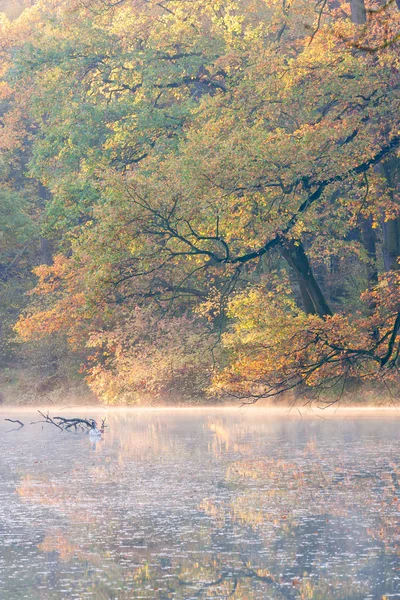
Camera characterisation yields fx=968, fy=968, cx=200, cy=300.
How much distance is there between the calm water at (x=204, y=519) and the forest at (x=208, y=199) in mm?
2392

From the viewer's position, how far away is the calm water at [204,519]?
Answer: 8445 millimetres

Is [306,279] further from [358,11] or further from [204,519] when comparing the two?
[204,519]

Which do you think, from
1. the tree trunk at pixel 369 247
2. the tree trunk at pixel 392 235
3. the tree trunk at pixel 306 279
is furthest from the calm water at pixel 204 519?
the tree trunk at pixel 369 247

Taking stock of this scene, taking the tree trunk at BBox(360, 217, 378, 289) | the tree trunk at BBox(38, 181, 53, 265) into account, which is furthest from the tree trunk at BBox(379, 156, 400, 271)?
the tree trunk at BBox(38, 181, 53, 265)

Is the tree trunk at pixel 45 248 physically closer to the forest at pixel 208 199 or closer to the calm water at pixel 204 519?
the forest at pixel 208 199

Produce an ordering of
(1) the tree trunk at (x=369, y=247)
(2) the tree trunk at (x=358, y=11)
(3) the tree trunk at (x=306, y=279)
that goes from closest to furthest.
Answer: (2) the tree trunk at (x=358, y=11), (3) the tree trunk at (x=306, y=279), (1) the tree trunk at (x=369, y=247)

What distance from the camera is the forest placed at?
22469 mm

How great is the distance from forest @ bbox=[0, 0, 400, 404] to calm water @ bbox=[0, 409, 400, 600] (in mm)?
2392

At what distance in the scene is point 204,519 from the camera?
38.7 feet

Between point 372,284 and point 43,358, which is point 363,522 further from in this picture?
point 43,358

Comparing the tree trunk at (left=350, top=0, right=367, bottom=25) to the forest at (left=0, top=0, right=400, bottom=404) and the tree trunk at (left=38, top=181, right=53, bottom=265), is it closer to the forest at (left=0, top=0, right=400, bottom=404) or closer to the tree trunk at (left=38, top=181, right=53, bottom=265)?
the forest at (left=0, top=0, right=400, bottom=404)

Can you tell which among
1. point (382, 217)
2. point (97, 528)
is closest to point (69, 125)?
point (382, 217)

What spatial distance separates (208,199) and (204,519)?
37.2 feet

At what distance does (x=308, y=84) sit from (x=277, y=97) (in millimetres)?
1044
